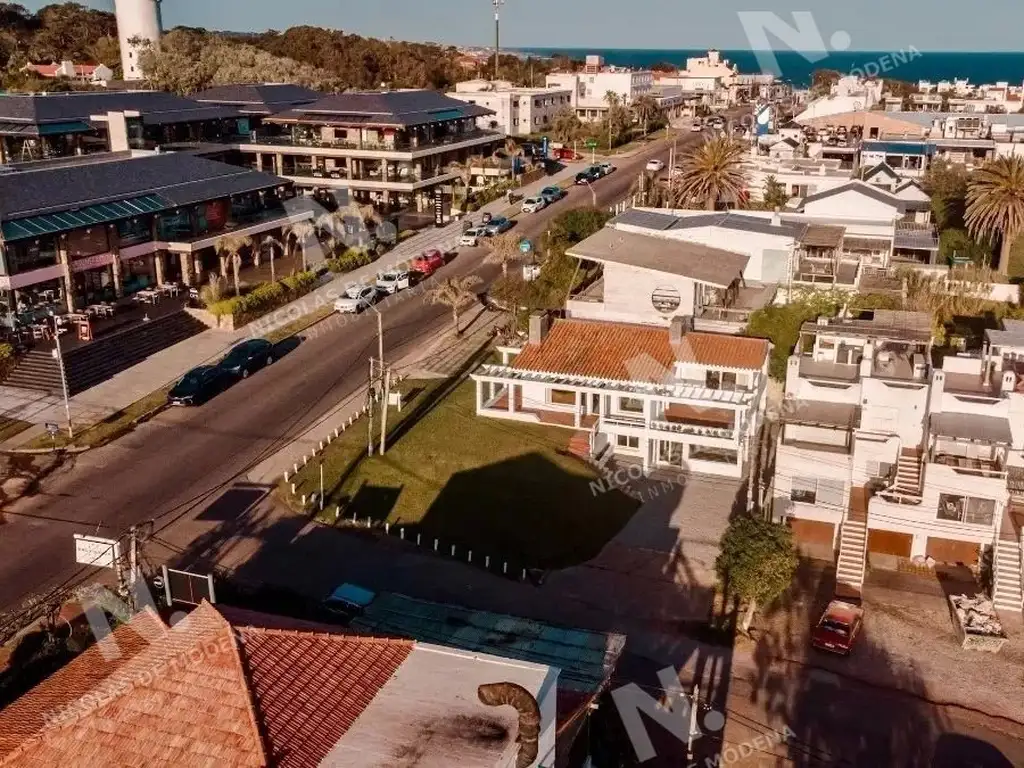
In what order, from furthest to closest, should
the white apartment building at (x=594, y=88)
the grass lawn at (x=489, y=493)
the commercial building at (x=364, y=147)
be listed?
the white apartment building at (x=594, y=88)
the commercial building at (x=364, y=147)
the grass lawn at (x=489, y=493)

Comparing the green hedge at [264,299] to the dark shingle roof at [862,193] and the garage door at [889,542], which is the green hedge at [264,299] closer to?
the dark shingle roof at [862,193]

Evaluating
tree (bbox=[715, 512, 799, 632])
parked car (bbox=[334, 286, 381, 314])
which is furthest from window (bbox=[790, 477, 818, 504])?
parked car (bbox=[334, 286, 381, 314])

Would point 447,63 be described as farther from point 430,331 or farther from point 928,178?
point 430,331

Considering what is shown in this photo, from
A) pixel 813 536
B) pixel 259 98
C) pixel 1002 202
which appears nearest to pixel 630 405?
pixel 813 536

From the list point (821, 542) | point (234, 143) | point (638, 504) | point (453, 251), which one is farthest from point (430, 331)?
point (234, 143)

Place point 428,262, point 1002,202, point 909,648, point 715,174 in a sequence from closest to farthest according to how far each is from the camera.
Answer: point 909,648
point 1002,202
point 428,262
point 715,174

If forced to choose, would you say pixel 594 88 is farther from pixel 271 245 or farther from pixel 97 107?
pixel 271 245

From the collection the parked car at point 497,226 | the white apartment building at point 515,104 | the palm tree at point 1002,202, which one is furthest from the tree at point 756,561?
the white apartment building at point 515,104
